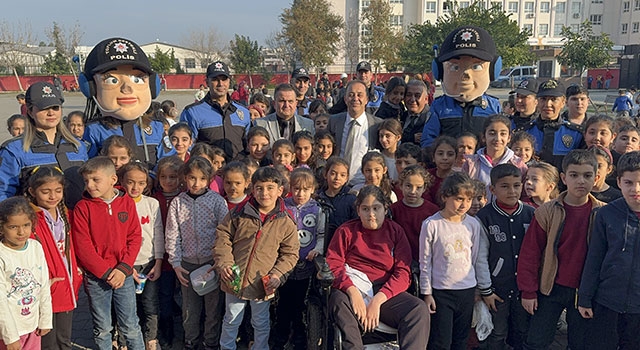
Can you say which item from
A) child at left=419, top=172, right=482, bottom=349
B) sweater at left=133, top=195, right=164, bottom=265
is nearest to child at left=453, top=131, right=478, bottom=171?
child at left=419, top=172, right=482, bottom=349

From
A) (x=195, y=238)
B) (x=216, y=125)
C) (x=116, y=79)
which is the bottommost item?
(x=195, y=238)

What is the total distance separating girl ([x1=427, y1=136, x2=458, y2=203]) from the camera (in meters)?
4.05

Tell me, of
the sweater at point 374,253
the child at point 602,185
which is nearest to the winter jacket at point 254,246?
the sweater at point 374,253

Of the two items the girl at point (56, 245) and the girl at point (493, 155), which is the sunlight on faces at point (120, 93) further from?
the girl at point (493, 155)

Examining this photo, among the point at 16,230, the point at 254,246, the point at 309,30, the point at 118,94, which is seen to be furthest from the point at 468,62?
the point at 309,30

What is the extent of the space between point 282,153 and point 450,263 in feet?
5.65

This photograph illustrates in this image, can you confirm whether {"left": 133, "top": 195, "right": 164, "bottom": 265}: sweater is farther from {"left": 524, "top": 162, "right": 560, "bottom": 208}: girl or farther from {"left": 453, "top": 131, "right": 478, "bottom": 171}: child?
{"left": 524, "top": 162, "right": 560, "bottom": 208}: girl

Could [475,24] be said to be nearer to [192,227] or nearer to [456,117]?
[456,117]

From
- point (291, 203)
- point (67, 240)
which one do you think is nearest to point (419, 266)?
point (291, 203)

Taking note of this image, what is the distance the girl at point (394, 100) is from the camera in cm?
576

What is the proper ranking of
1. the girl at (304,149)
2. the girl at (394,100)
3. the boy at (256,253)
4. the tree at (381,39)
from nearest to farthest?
the boy at (256,253)
the girl at (304,149)
the girl at (394,100)
the tree at (381,39)

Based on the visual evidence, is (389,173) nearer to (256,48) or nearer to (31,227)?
(31,227)

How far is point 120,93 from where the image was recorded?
13.8 feet

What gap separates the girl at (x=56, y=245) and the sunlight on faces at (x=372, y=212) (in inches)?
80.0
